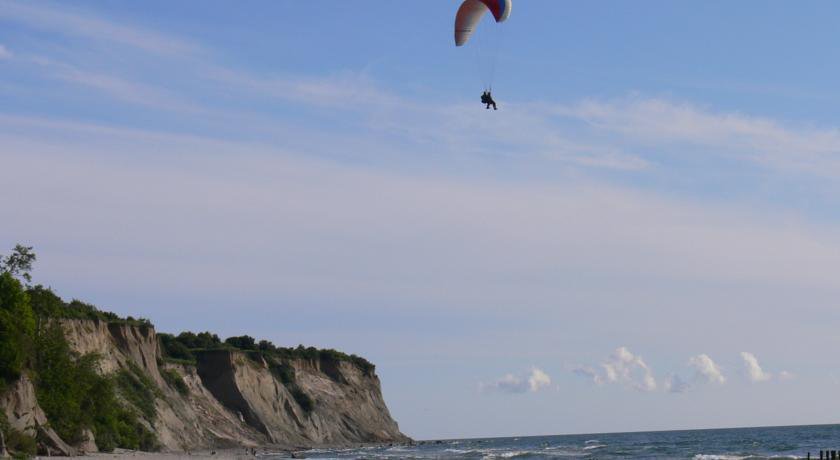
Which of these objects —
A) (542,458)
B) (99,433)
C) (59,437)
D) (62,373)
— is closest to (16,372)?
(59,437)

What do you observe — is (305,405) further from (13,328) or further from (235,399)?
(13,328)

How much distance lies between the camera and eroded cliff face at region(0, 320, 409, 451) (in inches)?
2399

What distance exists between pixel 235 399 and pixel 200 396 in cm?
470

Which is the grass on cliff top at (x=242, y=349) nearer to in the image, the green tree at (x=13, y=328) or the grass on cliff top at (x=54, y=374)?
the grass on cliff top at (x=54, y=374)

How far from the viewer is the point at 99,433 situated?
47906 mm

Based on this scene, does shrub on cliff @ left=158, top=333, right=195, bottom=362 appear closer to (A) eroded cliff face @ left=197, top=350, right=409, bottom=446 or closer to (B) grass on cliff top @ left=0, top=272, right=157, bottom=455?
(A) eroded cliff face @ left=197, top=350, right=409, bottom=446

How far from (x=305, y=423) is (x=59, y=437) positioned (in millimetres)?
49122

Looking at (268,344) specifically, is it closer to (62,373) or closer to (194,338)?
(194,338)

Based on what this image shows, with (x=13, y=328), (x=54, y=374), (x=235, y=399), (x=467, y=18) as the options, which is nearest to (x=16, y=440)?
(x=13, y=328)

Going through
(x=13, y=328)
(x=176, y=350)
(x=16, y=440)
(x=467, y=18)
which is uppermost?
(x=467, y=18)

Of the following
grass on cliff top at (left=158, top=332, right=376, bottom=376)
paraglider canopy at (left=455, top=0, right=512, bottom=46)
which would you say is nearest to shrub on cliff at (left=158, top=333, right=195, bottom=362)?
grass on cliff top at (left=158, top=332, right=376, bottom=376)

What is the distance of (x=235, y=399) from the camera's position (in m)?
80.6

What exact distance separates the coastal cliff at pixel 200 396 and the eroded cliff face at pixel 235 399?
9 cm

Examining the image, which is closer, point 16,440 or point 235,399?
point 16,440
